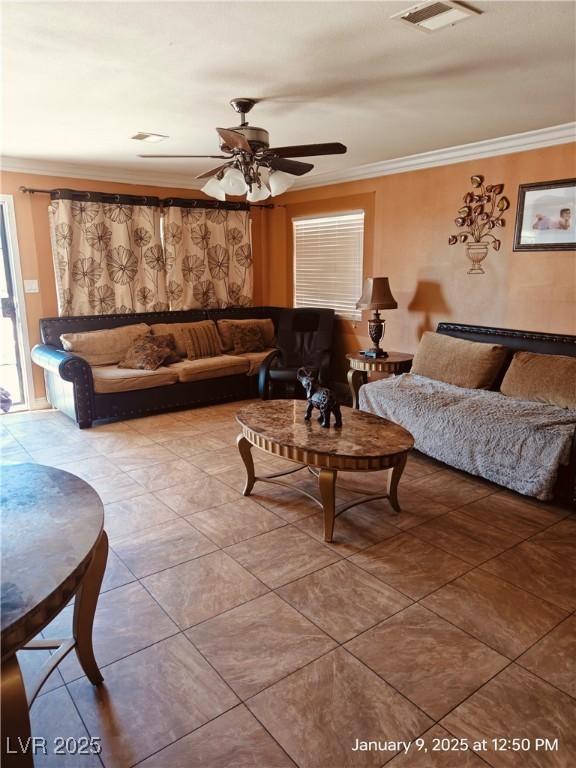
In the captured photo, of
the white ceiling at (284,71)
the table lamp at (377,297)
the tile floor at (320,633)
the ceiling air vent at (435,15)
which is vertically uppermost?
the white ceiling at (284,71)

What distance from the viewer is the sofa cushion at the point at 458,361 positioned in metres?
4.02

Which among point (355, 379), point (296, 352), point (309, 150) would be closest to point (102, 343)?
point (296, 352)

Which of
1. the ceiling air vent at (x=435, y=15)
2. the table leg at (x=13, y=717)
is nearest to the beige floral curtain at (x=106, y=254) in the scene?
the ceiling air vent at (x=435, y=15)

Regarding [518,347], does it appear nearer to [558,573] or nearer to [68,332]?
[558,573]

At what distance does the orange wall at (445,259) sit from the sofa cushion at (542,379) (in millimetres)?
375

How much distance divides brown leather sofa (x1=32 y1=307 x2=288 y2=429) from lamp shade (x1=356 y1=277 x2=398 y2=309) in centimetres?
136

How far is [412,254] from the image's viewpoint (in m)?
4.91

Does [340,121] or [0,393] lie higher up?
[340,121]

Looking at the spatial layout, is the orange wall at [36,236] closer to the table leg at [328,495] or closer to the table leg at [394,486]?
the table leg at [328,495]

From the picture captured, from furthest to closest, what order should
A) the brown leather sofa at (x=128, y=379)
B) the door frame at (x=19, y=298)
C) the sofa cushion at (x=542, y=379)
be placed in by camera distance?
the door frame at (x=19, y=298)
the brown leather sofa at (x=128, y=379)
the sofa cushion at (x=542, y=379)

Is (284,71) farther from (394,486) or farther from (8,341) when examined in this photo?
(8,341)

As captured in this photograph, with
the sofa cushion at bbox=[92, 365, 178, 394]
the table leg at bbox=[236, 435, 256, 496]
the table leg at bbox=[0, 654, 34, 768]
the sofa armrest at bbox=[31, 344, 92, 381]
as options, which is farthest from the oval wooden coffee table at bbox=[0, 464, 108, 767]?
the sofa cushion at bbox=[92, 365, 178, 394]

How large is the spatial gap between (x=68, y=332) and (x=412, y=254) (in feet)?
11.5

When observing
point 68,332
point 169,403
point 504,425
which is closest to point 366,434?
point 504,425
